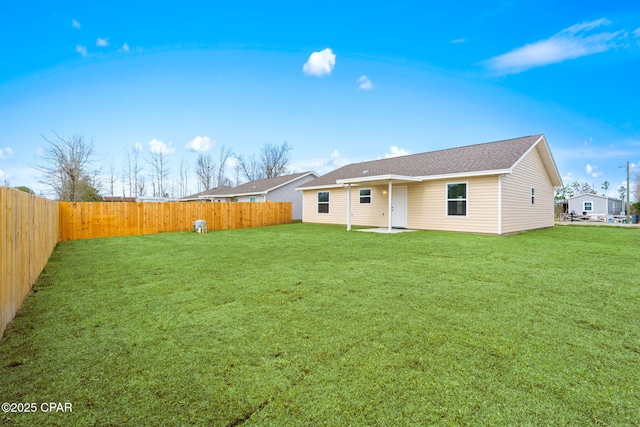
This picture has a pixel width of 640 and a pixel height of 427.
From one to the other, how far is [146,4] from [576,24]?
1813 centimetres

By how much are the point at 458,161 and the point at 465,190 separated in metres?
1.86

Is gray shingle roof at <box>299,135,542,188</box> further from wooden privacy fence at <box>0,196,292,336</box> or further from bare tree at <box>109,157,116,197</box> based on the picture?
bare tree at <box>109,157,116,197</box>

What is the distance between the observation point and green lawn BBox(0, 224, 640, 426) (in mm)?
1782

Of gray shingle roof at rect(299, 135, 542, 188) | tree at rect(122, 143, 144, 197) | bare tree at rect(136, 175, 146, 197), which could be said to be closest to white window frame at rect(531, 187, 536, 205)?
gray shingle roof at rect(299, 135, 542, 188)

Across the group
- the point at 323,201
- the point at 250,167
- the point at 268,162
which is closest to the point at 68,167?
the point at 323,201

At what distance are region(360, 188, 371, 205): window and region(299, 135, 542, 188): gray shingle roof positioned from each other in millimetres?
1251

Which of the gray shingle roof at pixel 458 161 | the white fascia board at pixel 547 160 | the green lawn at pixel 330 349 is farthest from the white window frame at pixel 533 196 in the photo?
the green lawn at pixel 330 349

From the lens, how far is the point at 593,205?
3212 cm

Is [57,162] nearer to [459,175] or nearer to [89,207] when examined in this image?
[89,207]

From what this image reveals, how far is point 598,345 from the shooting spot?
8.52 ft

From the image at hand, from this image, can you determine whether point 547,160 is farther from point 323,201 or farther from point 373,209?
point 323,201

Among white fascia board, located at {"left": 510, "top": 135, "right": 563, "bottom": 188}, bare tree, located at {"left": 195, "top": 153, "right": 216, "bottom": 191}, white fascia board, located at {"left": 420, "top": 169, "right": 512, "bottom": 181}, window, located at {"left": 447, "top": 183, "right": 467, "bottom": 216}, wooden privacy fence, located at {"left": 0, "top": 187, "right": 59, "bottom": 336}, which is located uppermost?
bare tree, located at {"left": 195, "top": 153, "right": 216, "bottom": 191}

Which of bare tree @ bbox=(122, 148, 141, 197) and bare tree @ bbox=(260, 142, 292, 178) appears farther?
bare tree @ bbox=(260, 142, 292, 178)

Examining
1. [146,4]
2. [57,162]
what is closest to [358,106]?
[146,4]
